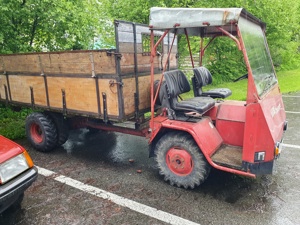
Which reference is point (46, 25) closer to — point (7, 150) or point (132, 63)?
point (132, 63)

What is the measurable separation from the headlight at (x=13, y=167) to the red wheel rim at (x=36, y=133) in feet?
8.38

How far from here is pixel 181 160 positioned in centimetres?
405

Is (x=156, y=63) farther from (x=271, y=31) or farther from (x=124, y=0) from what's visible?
(x=271, y=31)

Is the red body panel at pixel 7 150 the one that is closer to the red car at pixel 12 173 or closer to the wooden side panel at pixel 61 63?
the red car at pixel 12 173

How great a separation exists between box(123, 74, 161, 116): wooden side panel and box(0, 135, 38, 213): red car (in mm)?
1749

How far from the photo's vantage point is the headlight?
3.00 metres

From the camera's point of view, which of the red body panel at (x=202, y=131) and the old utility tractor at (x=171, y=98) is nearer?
the old utility tractor at (x=171, y=98)

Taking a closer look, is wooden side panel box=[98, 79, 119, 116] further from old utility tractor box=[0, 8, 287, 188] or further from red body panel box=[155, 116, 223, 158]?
red body panel box=[155, 116, 223, 158]

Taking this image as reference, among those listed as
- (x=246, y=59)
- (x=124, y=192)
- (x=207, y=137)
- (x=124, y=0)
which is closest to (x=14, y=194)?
(x=124, y=192)

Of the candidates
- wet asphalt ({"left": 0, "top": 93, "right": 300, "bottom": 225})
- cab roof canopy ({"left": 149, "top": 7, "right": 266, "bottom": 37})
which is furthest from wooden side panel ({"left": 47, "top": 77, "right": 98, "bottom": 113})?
cab roof canopy ({"left": 149, "top": 7, "right": 266, "bottom": 37})

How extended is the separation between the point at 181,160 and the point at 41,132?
3.35m

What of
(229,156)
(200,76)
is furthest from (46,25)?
(229,156)

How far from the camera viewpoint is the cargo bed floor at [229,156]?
146 inches

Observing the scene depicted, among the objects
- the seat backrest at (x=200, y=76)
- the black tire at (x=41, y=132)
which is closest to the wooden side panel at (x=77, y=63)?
the black tire at (x=41, y=132)
